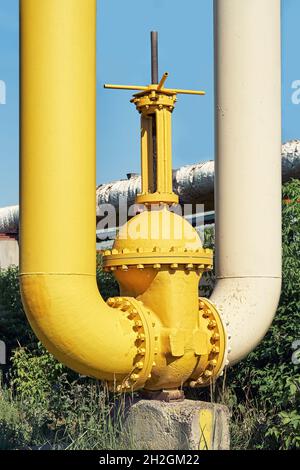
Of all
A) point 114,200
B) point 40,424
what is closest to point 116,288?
point 40,424

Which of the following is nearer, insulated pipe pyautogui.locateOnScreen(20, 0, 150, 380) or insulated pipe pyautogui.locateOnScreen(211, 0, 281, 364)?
insulated pipe pyautogui.locateOnScreen(20, 0, 150, 380)

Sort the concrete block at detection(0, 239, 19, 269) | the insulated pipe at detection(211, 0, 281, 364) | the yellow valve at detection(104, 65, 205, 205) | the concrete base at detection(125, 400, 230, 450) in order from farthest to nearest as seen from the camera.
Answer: the concrete block at detection(0, 239, 19, 269)
the insulated pipe at detection(211, 0, 281, 364)
the yellow valve at detection(104, 65, 205, 205)
the concrete base at detection(125, 400, 230, 450)

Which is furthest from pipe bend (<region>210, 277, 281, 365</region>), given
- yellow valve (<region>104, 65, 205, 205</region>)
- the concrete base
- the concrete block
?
the concrete block

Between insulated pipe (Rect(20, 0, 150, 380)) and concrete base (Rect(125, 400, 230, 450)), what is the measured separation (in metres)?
0.40

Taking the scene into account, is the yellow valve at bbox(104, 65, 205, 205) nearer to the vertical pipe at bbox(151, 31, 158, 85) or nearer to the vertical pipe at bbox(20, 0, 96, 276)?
the vertical pipe at bbox(151, 31, 158, 85)

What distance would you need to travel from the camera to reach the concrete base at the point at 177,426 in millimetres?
4910

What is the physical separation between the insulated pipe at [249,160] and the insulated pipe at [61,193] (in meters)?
1.12

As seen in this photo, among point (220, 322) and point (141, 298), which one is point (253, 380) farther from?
point (141, 298)

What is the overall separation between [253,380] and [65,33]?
297 cm

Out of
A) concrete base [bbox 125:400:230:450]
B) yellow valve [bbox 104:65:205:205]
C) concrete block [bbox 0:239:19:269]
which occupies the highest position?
yellow valve [bbox 104:65:205:205]

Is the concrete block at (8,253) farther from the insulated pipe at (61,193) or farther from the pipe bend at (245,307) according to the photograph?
the insulated pipe at (61,193)

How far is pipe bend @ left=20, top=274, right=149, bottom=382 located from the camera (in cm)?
467

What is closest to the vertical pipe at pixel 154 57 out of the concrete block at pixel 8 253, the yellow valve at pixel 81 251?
the yellow valve at pixel 81 251

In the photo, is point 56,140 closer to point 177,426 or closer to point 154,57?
point 154,57
